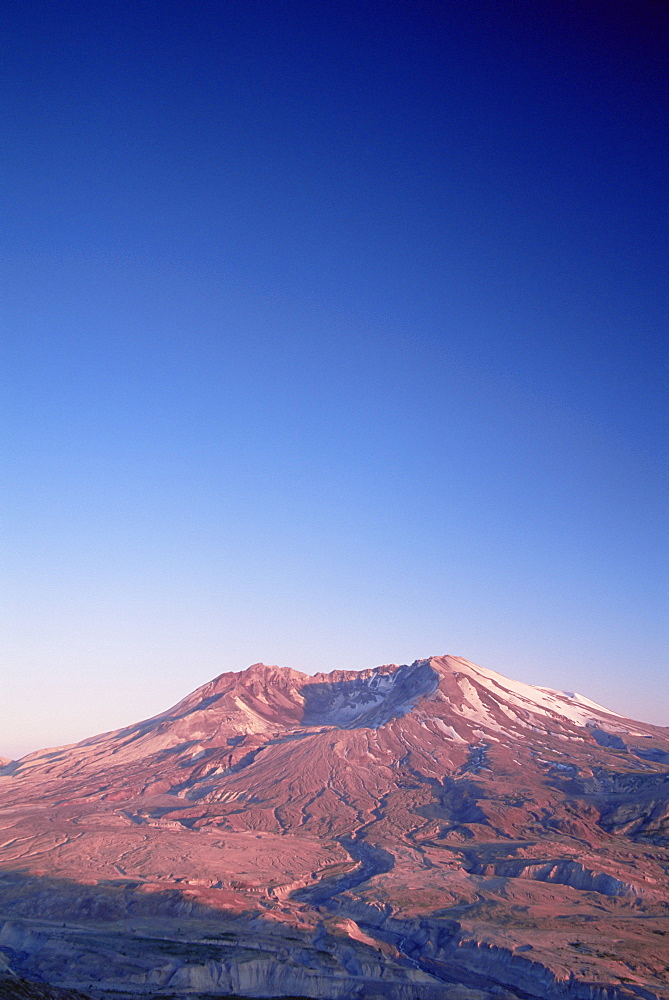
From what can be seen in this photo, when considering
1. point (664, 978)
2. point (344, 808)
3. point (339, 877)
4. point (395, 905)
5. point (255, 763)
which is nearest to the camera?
point (664, 978)

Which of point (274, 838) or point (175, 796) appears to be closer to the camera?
point (274, 838)

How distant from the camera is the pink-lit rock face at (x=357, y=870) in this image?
72125 mm

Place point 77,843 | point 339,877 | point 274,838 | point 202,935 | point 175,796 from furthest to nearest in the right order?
point 175,796 → point 274,838 → point 77,843 → point 339,877 → point 202,935

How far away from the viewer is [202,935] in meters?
82.2

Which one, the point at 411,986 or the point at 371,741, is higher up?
the point at 371,741

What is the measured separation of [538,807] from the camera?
146 metres

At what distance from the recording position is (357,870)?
11844 centimetres

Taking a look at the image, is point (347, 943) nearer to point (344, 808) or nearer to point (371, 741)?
point (344, 808)

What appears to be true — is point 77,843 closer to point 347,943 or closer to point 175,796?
point 175,796

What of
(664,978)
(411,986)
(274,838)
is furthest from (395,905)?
(274,838)

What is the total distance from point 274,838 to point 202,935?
57.9 meters

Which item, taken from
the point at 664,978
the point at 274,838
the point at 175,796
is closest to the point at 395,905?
the point at 664,978

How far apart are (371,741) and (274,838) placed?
194ft

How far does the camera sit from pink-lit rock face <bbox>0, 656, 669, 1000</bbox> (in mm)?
72125
